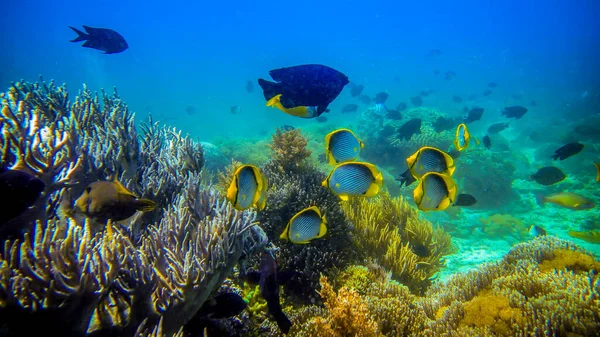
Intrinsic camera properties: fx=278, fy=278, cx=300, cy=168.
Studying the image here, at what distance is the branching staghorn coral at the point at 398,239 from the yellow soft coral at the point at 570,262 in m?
1.89

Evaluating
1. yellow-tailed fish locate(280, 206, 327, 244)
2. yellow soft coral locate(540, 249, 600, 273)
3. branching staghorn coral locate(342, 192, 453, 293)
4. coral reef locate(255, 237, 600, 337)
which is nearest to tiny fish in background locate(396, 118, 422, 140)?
branching staghorn coral locate(342, 192, 453, 293)

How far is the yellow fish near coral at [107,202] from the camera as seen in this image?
2539 mm

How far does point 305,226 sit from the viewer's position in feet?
10.5

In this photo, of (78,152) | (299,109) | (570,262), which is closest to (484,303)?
(570,262)

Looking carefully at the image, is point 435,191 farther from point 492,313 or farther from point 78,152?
point 78,152

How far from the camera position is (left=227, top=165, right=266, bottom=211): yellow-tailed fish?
2.75m

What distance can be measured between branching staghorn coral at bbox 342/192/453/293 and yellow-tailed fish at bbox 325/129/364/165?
2.04 meters

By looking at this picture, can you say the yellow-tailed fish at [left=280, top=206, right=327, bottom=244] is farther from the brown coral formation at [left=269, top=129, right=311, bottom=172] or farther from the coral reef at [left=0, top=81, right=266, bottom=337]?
the brown coral formation at [left=269, top=129, right=311, bottom=172]

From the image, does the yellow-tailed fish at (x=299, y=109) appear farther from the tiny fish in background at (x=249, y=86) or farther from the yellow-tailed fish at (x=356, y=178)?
the tiny fish in background at (x=249, y=86)

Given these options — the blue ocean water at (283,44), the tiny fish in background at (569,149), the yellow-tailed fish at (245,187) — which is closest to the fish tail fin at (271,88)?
the yellow-tailed fish at (245,187)

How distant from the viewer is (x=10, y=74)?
42.6m

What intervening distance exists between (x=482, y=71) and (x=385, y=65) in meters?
38.1

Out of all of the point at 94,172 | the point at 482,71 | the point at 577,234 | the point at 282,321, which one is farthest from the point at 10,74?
the point at 482,71

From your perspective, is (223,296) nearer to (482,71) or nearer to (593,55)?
(593,55)
